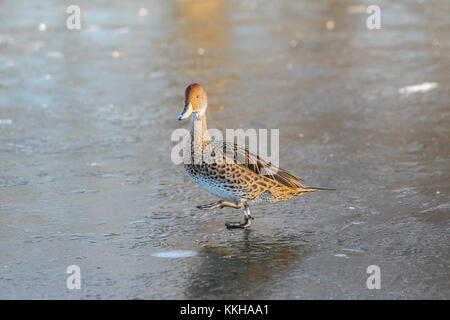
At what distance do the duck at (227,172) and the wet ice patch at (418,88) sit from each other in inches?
163

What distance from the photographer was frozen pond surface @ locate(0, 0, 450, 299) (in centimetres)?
455

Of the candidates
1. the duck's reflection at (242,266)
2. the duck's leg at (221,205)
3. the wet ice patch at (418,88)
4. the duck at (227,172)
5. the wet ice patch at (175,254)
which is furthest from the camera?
the wet ice patch at (418,88)

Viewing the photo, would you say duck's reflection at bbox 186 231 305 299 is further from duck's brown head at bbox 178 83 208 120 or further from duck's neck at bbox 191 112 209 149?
duck's brown head at bbox 178 83 208 120

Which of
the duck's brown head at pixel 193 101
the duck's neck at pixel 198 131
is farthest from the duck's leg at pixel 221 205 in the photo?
the duck's brown head at pixel 193 101

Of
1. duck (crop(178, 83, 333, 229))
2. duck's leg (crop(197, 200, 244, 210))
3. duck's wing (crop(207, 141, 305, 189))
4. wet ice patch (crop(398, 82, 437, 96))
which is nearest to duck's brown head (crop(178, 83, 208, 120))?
duck (crop(178, 83, 333, 229))

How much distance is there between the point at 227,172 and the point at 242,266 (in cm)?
69

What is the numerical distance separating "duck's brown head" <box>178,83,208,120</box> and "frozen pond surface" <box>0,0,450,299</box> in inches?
30.8

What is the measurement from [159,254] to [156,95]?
4691 mm

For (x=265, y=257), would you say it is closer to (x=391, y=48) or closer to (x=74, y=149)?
(x=74, y=149)

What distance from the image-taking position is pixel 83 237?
202 inches

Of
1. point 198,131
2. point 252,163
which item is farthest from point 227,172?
point 198,131

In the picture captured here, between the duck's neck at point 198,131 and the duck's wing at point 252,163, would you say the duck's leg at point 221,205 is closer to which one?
the duck's wing at point 252,163

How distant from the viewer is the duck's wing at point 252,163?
16.7 ft
